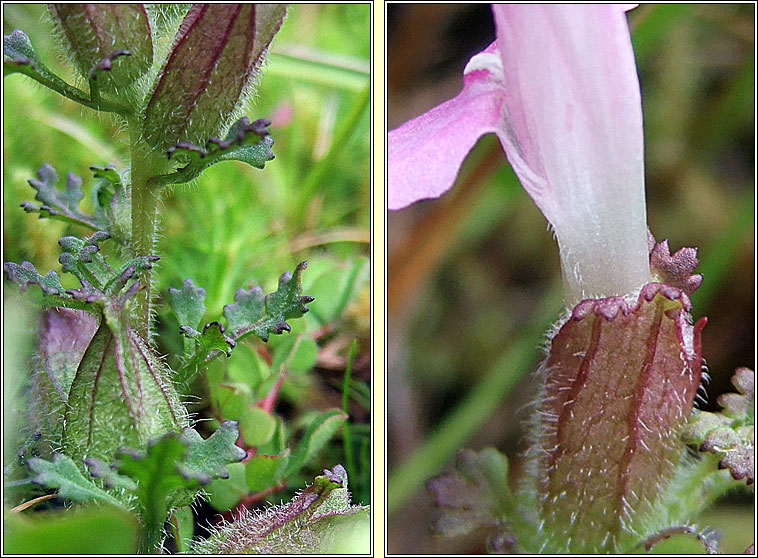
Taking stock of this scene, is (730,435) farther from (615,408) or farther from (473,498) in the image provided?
(473,498)

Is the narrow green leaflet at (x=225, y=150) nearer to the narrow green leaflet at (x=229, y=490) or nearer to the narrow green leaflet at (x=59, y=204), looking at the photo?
the narrow green leaflet at (x=59, y=204)

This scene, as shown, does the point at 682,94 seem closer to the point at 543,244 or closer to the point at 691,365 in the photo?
the point at 543,244

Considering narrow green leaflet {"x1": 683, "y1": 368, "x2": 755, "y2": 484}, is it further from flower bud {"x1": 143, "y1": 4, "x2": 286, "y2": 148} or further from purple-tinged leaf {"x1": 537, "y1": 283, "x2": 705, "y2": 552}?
flower bud {"x1": 143, "y1": 4, "x2": 286, "y2": 148}

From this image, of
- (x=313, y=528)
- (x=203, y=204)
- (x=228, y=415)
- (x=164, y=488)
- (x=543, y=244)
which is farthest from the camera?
(x=543, y=244)

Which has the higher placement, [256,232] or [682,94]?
[682,94]

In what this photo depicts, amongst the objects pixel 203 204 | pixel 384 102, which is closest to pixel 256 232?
pixel 203 204

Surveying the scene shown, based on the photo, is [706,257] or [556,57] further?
[706,257]

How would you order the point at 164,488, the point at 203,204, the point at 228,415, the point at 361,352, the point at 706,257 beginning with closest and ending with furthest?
the point at 164,488 < the point at 228,415 < the point at 361,352 < the point at 203,204 < the point at 706,257
